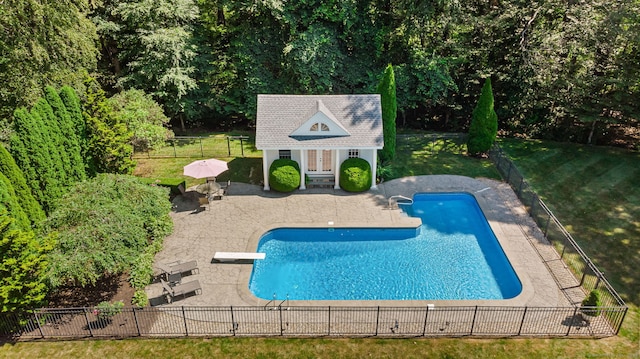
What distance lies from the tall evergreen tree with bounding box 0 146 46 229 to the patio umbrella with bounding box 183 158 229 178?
7.60 meters

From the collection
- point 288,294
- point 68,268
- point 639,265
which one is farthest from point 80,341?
point 639,265

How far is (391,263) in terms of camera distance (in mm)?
19703

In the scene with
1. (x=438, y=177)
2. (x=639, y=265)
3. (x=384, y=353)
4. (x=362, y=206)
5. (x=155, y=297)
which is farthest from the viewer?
(x=438, y=177)

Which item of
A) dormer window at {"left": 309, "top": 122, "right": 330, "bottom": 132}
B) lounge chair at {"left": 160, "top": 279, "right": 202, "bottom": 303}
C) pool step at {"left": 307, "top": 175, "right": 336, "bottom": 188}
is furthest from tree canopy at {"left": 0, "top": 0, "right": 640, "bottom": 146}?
lounge chair at {"left": 160, "top": 279, "right": 202, "bottom": 303}

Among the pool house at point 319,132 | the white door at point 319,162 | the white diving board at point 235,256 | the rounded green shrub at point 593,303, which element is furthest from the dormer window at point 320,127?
the rounded green shrub at point 593,303

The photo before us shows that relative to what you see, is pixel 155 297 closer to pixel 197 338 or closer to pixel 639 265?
pixel 197 338

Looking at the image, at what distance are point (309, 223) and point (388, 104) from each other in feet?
33.0

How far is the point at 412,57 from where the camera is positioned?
31531 millimetres

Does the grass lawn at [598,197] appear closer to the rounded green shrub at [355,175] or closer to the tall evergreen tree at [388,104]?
the tall evergreen tree at [388,104]

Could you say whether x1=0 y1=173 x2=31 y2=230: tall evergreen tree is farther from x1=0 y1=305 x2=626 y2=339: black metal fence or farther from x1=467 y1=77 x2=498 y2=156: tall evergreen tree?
x1=467 y1=77 x2=498 y2=156: tall evergreen tree

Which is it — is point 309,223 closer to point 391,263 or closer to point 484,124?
point 391,263

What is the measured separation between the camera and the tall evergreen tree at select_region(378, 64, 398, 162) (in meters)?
26.7

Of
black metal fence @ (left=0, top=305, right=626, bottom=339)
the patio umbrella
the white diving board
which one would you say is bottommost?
black metal fence @ (left=0, top=305, right=626, bottom=339)

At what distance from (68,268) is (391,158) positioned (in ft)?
66.1
